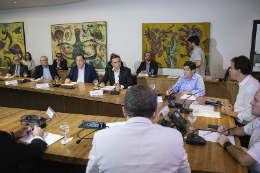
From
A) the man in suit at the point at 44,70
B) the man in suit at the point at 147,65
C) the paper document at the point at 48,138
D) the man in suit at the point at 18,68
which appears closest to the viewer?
the paper document at the point at 48,138

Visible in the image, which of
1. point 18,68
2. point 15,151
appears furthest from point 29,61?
point 15,151

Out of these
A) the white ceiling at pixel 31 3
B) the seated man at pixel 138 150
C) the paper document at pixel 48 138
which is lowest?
the paper document at pixel 48 138

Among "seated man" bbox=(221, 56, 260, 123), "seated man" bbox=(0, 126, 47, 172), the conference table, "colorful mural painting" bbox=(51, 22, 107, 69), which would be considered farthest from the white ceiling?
"seated man" bbox=(0, 126, 47, 172)

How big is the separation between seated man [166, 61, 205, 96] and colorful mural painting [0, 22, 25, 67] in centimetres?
649

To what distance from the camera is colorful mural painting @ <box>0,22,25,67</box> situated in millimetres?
7480

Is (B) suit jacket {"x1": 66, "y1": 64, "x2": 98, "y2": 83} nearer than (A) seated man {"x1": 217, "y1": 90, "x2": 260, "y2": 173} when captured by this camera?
No

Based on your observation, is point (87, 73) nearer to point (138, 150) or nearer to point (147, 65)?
point (147, 65)

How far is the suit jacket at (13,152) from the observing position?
1.28m

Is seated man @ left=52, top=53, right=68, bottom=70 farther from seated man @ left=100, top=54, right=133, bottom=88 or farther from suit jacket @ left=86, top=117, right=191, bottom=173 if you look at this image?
suit jacket @ left=86, top=117, right=191, bottom=173

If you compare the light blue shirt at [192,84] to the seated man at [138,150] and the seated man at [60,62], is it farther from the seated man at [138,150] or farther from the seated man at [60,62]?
the seated man at [60,62]

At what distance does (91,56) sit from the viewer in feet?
21.6

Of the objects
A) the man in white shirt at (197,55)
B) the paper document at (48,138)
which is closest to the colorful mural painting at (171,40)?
the man in white shirt at (197,55)

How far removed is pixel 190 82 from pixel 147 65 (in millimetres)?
2446

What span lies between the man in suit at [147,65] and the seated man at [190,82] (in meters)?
2.05
